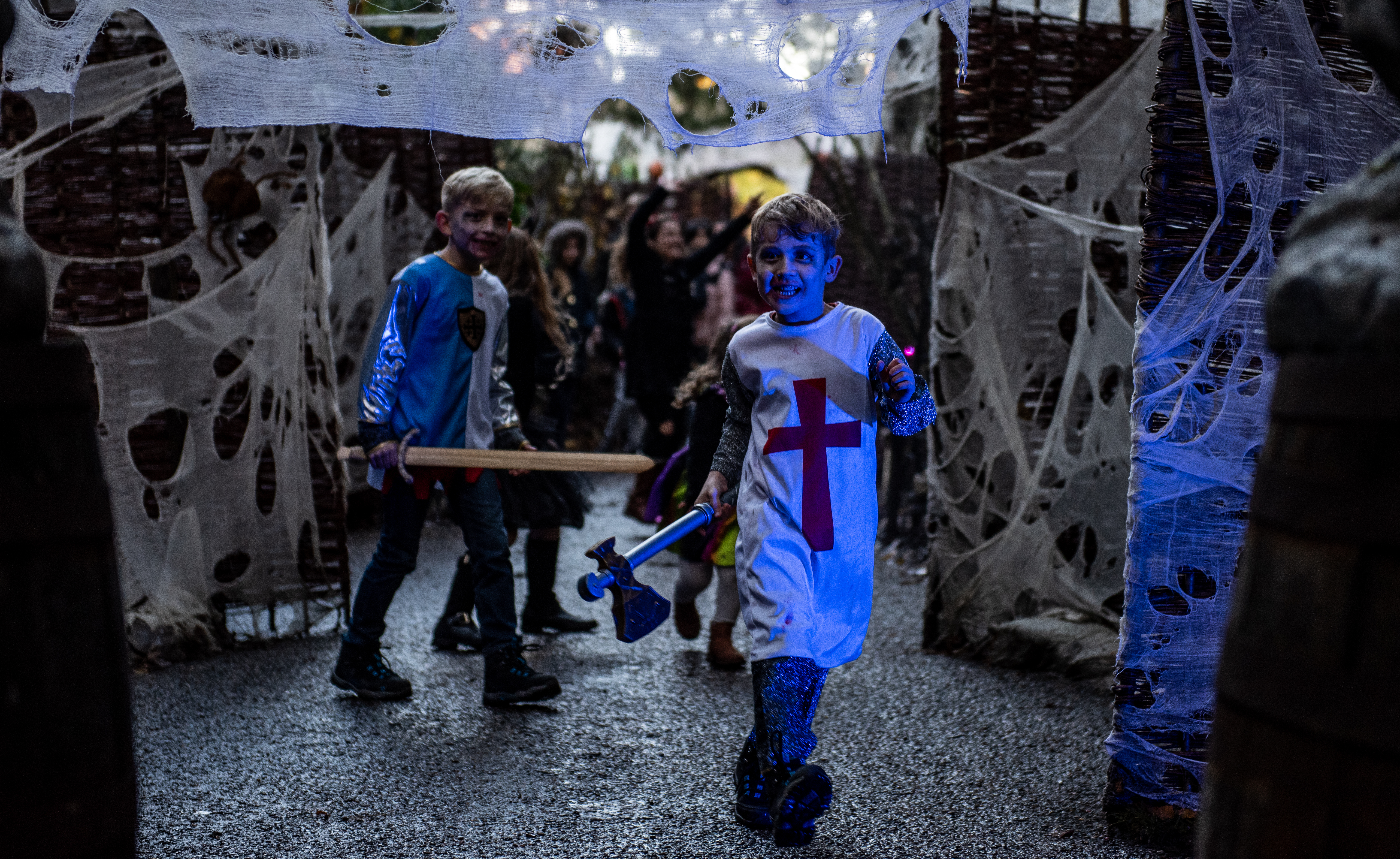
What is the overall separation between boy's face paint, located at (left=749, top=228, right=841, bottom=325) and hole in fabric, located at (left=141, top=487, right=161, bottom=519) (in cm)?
300

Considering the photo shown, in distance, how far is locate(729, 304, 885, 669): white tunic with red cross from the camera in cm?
302

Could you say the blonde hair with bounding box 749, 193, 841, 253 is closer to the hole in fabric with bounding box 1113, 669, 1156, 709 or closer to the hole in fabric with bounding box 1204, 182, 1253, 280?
the hole in fabric with bounding box 1204, 182, 1253, 280

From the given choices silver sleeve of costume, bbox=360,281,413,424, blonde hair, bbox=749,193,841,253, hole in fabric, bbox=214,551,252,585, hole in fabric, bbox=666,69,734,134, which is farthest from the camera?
hole in fabric, bbox=666,69,734,134

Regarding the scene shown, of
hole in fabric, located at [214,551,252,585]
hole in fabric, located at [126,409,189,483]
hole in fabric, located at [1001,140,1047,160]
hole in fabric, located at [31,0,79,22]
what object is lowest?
A: hole in fabric, located at [214,551,252,585]

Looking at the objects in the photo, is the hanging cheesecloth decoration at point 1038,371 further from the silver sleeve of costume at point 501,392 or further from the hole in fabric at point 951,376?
the silver sleeve of costume at point 501,392

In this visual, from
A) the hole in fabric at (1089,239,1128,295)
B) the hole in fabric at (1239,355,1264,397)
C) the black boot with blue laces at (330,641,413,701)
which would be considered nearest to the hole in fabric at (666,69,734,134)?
the hole in fabric at (1089,239,1128,295)

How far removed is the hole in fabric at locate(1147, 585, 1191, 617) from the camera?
3.13 m

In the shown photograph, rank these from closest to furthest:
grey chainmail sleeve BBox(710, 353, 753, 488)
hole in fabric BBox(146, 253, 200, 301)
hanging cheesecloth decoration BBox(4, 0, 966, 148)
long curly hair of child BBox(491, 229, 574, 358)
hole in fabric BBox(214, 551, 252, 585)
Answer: grey chainmail sleeve BBox(710, 353, 753, 488)
hanging cheesecloth decoration BBox(4, 0, 966, 148)
hole in fabric BBox(146, 253, 200, 301)
hole in fabric BBox(214, 551, 252, 585)
long curly hair of child BBox(491, 229, 574, 358)

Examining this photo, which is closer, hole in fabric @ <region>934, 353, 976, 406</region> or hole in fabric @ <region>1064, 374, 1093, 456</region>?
hole in fabric @ <region>1064, 374, 1093, 456</region>

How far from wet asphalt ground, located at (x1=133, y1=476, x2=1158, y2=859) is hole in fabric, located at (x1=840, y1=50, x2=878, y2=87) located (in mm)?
2013

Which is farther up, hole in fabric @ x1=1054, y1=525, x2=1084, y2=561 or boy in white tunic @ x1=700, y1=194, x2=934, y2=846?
boy in white tunic @ x1=700, y1=194, x2=934, y2=846

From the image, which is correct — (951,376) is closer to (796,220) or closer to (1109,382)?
(1109,382)

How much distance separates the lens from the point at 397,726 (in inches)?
162

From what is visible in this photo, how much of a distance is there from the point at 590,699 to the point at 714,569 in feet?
3.43
